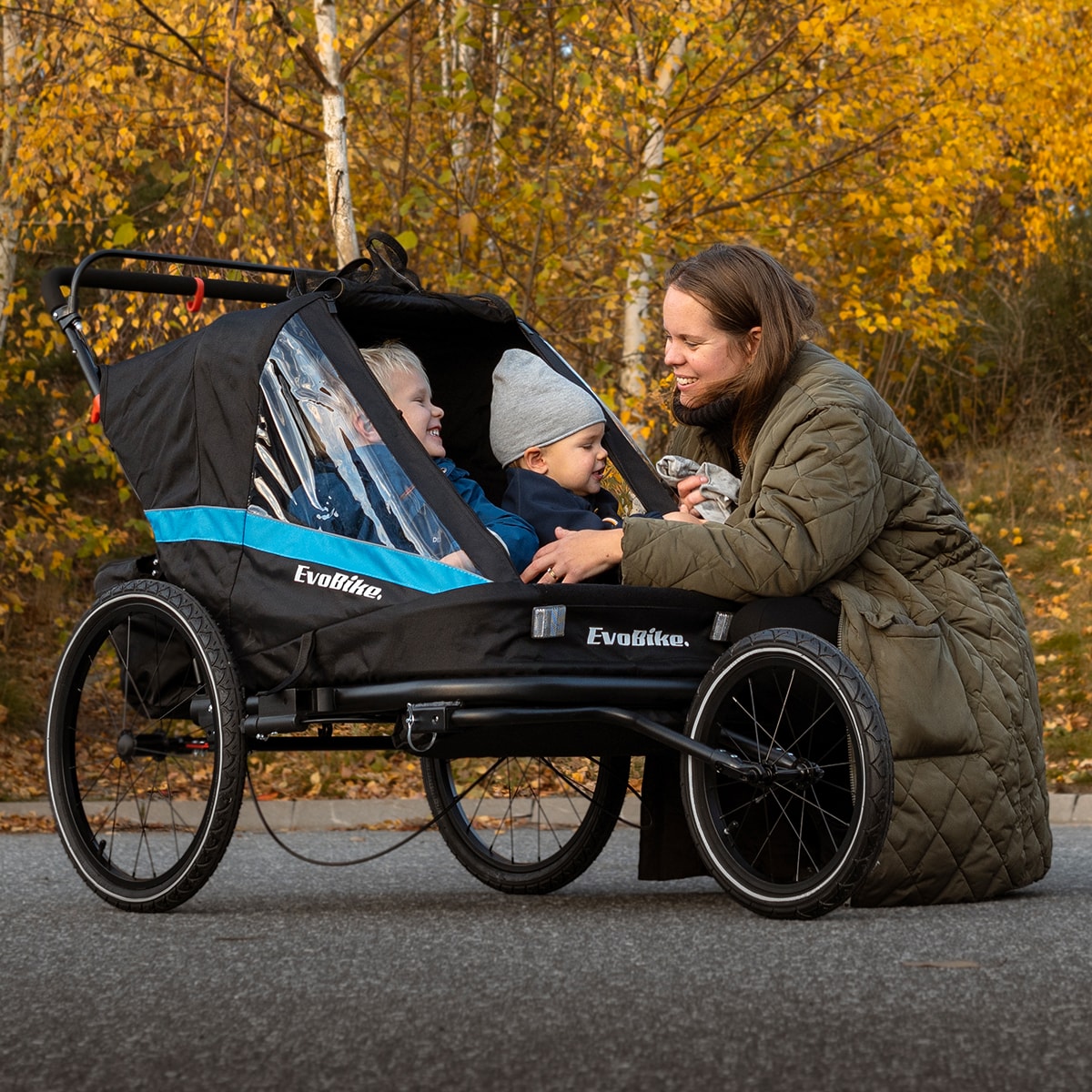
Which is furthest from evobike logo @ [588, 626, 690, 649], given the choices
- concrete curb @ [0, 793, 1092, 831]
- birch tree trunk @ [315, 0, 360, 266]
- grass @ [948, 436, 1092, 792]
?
grass @ [948, 436, 1092, 792]

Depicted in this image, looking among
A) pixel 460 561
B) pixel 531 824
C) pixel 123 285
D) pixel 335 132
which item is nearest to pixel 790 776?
pixel 460 561

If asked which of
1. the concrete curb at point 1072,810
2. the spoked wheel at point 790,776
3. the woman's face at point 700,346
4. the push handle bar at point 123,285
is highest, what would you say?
the push handle bar at point 123,285

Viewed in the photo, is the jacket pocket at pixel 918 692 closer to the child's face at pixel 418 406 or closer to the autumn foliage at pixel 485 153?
the child's face at pixel 418 406

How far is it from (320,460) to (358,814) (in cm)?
446

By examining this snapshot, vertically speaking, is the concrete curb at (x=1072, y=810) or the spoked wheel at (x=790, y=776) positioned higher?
the spoked wheel at (x=790, y=776)

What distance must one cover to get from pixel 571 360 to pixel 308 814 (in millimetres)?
4416

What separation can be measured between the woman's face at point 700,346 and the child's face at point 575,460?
39cm

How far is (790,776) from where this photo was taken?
3.76 m

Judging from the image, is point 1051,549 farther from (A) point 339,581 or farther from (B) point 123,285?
(A) point 339,581

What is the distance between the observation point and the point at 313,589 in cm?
409

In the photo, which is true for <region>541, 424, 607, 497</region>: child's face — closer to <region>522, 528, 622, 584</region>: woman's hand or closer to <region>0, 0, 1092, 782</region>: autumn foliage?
<region>522, 528, 622, 584</region>: woman's hand

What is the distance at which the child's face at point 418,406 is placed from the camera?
181 inches

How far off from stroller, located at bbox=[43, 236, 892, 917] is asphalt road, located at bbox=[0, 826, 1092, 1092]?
262mm

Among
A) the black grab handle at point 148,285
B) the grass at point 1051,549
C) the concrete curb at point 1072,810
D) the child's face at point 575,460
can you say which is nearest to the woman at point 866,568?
the child's face at point 575,460
